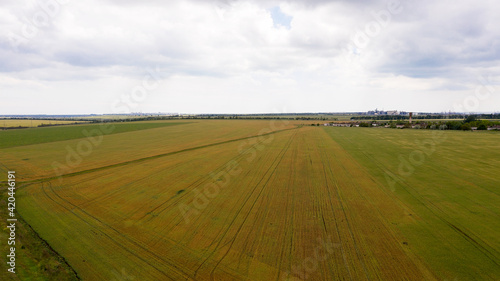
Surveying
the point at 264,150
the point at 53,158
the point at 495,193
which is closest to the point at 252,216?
the point at 495,193

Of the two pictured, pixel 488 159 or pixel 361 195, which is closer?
pixel 361 195

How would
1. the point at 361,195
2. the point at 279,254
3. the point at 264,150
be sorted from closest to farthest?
1. the point at 279,254
2. the point at 361,195
3. the point at 264,150

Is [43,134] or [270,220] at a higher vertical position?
[43,134]

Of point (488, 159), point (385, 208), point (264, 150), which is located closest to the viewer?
point (385, 208)

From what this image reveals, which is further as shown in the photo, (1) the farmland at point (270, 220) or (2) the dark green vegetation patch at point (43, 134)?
(2) the dark green vegetation patch at point (43, 134)

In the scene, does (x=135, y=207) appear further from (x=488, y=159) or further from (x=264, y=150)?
(x=488, y=159)

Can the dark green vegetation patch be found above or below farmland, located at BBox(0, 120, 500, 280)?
above

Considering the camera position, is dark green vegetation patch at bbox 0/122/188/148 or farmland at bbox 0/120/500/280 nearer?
farmland at bbox 0/120/500/280

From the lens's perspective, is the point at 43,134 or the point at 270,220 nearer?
the point at 270,220
